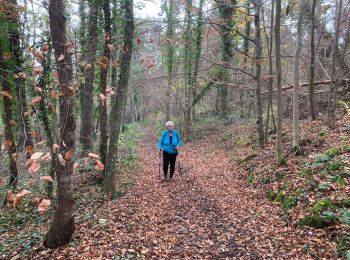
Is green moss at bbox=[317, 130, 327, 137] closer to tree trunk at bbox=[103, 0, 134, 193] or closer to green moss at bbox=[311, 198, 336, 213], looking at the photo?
green moss at bbox=[311, 198, 336, 213]

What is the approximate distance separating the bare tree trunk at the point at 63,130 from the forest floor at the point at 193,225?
265mm

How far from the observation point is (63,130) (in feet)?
14.0

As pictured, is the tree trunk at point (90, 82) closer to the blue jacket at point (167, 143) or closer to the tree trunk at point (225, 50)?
the blue jacket at point (167, 143)

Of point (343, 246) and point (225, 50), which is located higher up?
point (225, 50)

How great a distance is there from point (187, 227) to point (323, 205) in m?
2.63

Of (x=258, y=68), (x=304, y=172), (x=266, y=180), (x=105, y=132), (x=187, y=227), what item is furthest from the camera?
(x=258, y=68)

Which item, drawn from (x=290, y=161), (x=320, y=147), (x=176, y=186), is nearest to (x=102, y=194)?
(x=176, y=186)

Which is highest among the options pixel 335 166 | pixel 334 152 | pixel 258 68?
pixel 258 68

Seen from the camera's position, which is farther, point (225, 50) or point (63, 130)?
point (225, 50)

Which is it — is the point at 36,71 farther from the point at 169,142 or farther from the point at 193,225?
the point at 169,142

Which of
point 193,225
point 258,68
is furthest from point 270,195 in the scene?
point 258,68

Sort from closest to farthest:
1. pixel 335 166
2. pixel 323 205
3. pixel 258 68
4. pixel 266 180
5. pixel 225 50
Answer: pixel 323 205 → pixel 335 166 → pixel 266 180 → pixel 258 68 → pixel 225 50

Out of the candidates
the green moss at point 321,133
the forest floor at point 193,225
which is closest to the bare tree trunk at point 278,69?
the forest floor at point 193,225

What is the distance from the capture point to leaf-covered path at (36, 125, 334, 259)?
15.1 feet
